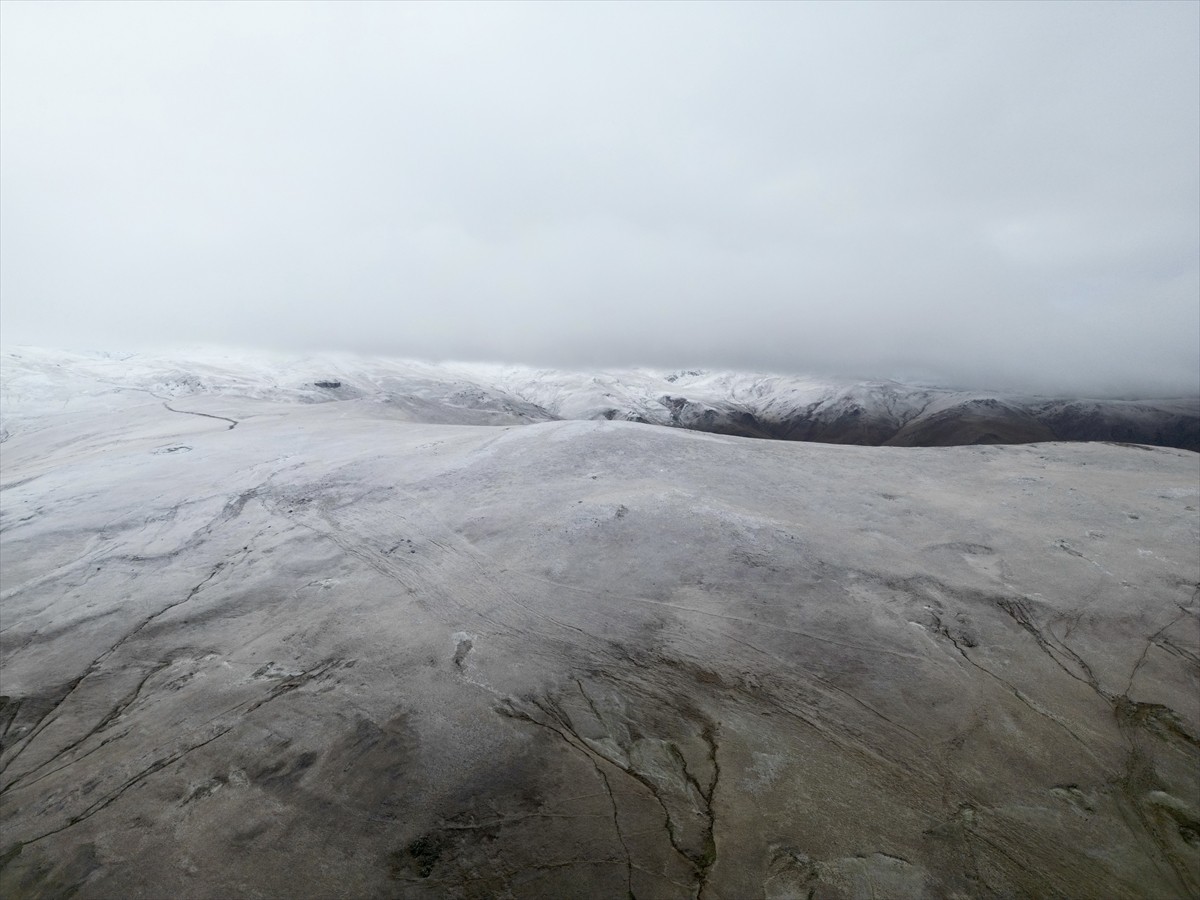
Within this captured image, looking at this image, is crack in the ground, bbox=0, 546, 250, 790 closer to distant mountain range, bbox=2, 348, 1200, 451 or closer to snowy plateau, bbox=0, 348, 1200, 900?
snowy plateau, bbox=0, 348, 1200, 900

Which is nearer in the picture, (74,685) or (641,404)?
(74,685)

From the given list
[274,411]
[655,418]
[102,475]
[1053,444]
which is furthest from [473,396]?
[655,418]

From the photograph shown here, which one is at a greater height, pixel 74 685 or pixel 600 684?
pixel 600 684

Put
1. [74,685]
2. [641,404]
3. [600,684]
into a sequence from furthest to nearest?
[641,404] < [600,684] < [74,685]

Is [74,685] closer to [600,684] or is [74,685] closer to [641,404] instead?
[600,684]

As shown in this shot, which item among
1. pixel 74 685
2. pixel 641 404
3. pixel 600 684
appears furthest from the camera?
pixel 641 404

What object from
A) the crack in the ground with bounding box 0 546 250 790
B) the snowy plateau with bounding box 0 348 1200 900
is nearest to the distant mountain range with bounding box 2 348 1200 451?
the snowy plateau with bounding box 0 348 1200 900

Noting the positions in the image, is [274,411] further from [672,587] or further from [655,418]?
[655,418]

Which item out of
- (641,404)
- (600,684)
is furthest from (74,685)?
(641,404)
